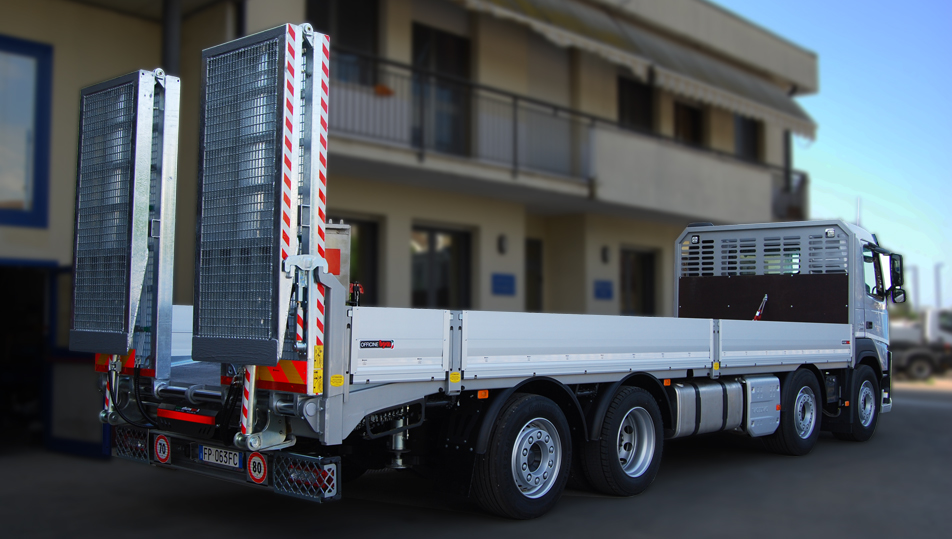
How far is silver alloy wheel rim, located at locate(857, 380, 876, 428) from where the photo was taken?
1000 cm

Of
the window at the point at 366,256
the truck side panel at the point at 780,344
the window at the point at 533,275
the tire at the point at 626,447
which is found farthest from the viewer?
the window at the point at 533,275

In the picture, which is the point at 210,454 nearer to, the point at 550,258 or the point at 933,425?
the point at 933,425

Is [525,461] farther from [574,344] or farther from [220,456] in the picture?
[220,456]

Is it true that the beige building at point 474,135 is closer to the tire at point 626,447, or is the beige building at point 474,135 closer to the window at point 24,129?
the window at point 24,129

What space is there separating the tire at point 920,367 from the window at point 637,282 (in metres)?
9.04

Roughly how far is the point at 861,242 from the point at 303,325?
7.79 m

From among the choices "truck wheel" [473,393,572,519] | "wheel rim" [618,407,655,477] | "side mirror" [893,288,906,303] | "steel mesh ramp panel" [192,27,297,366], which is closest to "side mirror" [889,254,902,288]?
"side mirror" [893,288,906,303]

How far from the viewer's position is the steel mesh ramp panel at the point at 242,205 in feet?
15.3

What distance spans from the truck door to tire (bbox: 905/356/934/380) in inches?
545

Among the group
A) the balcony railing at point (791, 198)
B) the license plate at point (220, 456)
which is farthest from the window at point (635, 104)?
the license plate at point (220, 456)

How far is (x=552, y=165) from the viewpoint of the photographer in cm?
1526

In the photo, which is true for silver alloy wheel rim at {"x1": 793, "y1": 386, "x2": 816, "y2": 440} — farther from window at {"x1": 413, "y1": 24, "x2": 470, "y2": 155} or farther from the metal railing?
window at {"x1": 413, "y1": 24, "x2": 470, "y2": 155}

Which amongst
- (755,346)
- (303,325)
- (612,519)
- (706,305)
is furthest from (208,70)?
(706,305)

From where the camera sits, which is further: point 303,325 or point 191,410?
point 191,410
